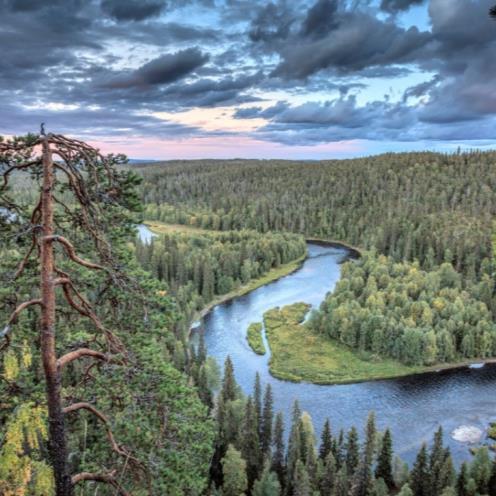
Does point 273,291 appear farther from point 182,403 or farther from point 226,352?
point 182,403

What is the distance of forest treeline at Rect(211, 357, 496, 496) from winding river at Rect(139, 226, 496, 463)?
8209 mm

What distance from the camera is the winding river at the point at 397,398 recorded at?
2670 inches

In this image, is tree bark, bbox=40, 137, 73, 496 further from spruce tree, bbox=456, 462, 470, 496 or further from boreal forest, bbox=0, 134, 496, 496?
spruce tree, bbox=456, 462, 470, 496

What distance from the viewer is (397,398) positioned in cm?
7650

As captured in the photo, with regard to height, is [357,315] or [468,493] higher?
[357,315]

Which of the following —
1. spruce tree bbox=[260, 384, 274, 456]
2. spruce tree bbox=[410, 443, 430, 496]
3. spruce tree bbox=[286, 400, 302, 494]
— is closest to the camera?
spruce tree bbox=[410, 443, 430, 496]

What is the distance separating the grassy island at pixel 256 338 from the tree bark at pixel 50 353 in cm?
8131

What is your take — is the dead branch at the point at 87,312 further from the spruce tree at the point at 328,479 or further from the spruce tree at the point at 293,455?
the spruce tree at the point at 293,455

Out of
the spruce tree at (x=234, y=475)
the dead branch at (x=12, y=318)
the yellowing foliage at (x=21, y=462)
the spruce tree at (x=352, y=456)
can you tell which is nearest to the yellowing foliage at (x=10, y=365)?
the dead branch at (x=12, y=318)

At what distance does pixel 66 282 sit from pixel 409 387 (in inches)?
3019

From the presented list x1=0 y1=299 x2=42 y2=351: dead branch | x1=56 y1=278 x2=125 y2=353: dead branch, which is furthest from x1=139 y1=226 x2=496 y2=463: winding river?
x1=0 y1=299 x2=42 y2=351: dead branch

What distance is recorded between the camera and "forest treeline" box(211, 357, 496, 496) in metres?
49.6

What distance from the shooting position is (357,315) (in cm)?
9688

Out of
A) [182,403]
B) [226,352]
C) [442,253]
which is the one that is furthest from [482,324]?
[182,403]
